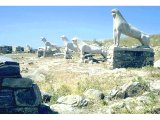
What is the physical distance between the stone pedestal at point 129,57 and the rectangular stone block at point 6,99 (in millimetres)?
9401

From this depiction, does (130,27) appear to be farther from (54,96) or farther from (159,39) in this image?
(159,39)

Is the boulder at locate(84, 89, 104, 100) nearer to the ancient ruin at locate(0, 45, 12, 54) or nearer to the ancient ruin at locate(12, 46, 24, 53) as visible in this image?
the ancient ruin at locate(0, 45, 12, 54)

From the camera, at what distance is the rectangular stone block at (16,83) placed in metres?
8.30

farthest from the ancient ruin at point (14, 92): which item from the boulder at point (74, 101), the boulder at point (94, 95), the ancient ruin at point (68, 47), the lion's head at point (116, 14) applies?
the ancient ruin at point (68, 47)

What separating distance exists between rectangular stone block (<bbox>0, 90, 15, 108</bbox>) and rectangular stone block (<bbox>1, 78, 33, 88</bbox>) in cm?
15

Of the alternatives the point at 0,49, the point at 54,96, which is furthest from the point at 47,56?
the point at 54,96

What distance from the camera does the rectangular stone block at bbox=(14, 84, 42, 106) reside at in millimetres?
8367

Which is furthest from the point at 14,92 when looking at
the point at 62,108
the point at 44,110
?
the point at 62,108

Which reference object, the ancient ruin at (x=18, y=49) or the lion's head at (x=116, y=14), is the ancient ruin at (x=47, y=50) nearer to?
the ancient ruin at (x=18, y=49)

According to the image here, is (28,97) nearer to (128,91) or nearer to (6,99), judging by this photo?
(6,99)

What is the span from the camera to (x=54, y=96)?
10.8m

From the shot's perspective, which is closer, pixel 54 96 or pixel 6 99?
pixel 6 99

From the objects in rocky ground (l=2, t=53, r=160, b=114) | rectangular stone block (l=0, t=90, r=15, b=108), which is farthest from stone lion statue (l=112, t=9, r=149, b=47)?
rectangular stone block (l=0, t=90, r=15, b=108)

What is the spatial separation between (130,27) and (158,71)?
3373 mm
